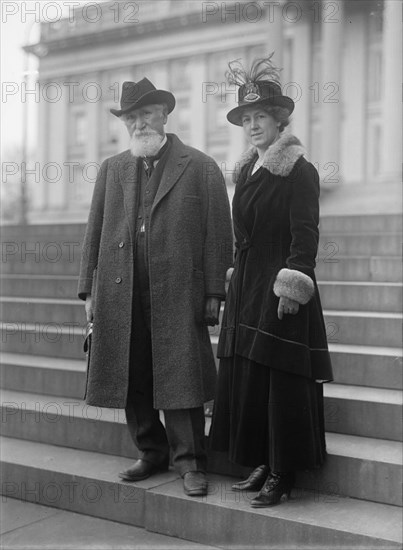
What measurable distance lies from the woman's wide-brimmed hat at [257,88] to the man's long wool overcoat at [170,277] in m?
0.41

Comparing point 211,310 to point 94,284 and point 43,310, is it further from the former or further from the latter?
point 43,310

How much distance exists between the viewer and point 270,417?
3514 mm

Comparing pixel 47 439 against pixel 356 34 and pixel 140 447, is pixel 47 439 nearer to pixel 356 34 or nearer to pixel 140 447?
pixel 140 447

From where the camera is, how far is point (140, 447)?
13.2 feet

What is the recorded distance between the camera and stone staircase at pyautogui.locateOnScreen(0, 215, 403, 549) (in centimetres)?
349

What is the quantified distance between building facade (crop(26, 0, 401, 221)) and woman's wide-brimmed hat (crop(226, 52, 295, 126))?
450 inches

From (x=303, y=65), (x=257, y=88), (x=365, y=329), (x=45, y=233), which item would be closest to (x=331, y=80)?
(x=303, y=65)

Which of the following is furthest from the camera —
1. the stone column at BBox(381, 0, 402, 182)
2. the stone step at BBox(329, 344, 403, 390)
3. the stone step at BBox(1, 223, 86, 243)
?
the stone column at BBox(381, 0, 402, 182)

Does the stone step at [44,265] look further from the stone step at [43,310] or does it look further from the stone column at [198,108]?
the stone column at [198,108]

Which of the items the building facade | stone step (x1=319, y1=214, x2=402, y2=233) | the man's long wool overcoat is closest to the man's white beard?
the man's long wool overcoat

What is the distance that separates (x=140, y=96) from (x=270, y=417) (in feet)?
5.69

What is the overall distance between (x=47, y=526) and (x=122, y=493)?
1.39 ft

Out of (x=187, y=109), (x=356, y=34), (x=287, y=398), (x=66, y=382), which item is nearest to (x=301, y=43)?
(x=356, y=34)

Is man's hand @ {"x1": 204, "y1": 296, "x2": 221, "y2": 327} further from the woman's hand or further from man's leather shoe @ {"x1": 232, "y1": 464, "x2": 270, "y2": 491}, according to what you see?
man's leather shoe @ {"x1": 232, "y1": 464, "x2": 270, "y2": 491}
